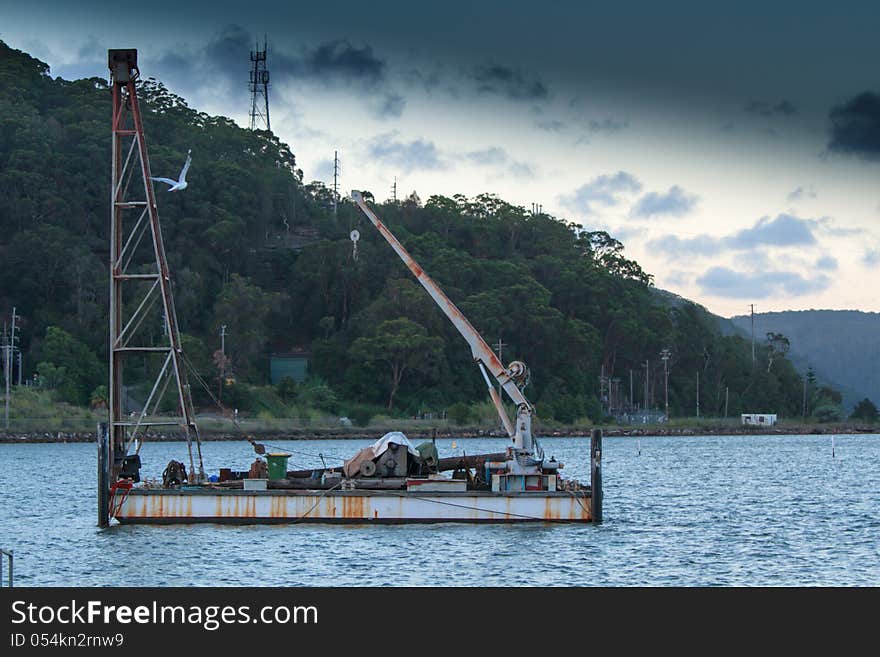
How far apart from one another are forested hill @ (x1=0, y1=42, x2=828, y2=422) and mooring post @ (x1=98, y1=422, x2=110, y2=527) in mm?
101471

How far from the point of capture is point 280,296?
558 feet

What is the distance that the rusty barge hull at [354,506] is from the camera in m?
41.3

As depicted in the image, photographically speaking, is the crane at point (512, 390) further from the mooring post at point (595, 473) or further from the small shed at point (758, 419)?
the small shed at point (758, 419)

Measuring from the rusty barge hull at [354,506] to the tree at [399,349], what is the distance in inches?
4558

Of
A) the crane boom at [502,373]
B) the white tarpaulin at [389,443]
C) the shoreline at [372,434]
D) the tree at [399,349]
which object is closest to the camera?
the crane boom at [502,373]

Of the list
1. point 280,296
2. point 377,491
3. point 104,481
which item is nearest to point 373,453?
point 377,491

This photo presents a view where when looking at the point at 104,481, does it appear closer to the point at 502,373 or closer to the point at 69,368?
the point at 502,373

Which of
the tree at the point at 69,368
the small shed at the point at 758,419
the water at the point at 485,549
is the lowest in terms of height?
the water at the point at 485,549

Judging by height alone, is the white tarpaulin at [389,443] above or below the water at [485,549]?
above

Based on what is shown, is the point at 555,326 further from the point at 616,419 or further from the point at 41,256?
the point at 41,256

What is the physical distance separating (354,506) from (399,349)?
387ft

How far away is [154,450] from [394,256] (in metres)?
61.3

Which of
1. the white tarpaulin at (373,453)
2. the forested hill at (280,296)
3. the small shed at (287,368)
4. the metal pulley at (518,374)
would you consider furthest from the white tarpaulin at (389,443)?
the small shed at (287,368)
